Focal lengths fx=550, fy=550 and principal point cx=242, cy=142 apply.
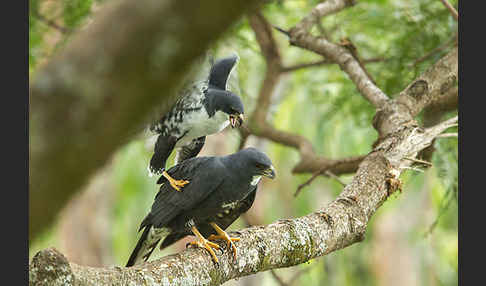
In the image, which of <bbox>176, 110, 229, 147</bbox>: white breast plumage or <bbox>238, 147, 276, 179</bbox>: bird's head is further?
<bbox>238, 147, 276, 179</bbox>: bird's head

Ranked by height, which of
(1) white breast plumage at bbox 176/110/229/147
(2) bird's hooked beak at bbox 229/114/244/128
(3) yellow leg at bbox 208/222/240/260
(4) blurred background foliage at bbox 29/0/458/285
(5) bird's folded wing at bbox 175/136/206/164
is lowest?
(3) yellow leg at bbox 208/222/240/260

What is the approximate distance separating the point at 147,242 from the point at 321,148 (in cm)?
508

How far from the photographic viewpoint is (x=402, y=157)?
10.7 feet

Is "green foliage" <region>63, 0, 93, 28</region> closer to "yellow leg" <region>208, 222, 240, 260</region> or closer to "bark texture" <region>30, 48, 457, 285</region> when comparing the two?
"yellow leg" <region>208, 222, 240, 260</region>

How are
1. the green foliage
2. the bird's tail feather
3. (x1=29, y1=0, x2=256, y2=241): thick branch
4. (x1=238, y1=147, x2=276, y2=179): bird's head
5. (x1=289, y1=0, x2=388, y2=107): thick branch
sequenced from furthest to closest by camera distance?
1. the green foliage
2. (x1=289, y1=0, x2=388, y2=107): thick branch
3. the bird's tail feather
4. (x1=238, y1=147, x2=276, y2=179): bird's head
5. (x1=29, y1=0, x2=256, y2=241): thick branch

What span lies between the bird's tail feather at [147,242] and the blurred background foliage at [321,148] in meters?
0.50

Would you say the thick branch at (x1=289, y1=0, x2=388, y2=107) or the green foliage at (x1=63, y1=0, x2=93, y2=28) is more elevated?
the green foliage at (x1=63, y1=0, x2=93, y2=28)

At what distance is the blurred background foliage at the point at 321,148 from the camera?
4.41m

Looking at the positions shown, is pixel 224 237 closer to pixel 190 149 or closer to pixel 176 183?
pixel 176 183

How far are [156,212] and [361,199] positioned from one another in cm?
111

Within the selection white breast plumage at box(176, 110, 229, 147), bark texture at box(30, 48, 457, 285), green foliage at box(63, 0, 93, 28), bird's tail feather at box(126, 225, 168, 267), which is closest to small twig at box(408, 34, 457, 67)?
bark texture at box(30, 48, 457, 285)

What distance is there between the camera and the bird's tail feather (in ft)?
9.84

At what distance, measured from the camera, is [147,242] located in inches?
118

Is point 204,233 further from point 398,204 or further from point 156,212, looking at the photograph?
point 398,204
